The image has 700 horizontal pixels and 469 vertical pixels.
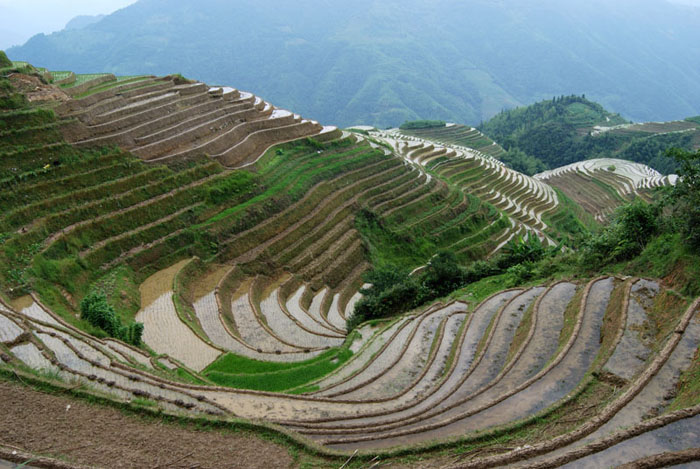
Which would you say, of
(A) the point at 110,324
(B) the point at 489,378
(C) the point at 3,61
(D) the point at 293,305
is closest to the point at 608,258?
(B) the point at 489,378

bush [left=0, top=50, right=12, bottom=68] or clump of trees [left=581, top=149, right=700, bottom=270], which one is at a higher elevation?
bush [left=0, top=50, right=12, bottom=68]

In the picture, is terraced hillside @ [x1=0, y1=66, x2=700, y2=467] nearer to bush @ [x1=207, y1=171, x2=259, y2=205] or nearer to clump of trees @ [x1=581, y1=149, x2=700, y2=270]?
bush @ [x1=207, y1=171, x2=259, y2=205]

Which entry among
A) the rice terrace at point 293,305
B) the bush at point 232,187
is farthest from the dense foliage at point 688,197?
the bush at point 232,187

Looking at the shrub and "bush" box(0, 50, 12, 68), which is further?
"bush" box(0, 50, 12, 68)

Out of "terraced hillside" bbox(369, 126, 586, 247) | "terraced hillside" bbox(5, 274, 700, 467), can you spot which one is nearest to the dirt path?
"terraced hillside" bbox(5, 274, 700, 467)

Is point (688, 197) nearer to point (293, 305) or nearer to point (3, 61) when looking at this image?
point (293, 305)
